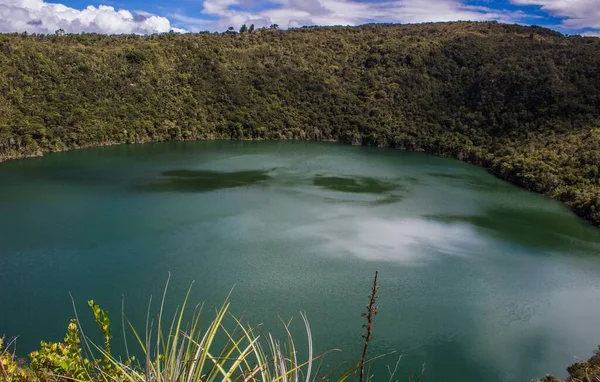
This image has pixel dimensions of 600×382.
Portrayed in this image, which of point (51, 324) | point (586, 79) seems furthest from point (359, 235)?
point (586, 79)

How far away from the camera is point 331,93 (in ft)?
203

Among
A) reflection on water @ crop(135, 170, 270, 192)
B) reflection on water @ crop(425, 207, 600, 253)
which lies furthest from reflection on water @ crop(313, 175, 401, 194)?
reflection on water @ crop(425, 207, 600, 253)

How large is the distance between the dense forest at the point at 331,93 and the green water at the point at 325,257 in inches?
234

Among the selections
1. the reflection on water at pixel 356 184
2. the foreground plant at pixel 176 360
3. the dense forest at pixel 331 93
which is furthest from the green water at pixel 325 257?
the foreground plant at pixel 176 360

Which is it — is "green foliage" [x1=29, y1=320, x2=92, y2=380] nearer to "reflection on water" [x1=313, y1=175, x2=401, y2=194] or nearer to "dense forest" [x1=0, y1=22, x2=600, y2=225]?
"reflection on water" [x1=313, y1=175, x2=401, y2=194]

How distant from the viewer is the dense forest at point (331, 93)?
140 ft

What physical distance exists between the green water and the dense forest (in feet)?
19.5

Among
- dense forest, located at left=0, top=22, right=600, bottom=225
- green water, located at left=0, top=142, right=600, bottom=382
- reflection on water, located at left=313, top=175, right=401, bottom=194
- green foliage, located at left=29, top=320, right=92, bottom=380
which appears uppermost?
dense forest, located at left=0, top=22, right=600, bottom=225

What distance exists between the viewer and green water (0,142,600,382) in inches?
617

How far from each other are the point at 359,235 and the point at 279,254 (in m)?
5.27

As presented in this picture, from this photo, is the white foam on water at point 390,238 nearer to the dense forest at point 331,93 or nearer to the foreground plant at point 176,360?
the dense forest at point 331,93

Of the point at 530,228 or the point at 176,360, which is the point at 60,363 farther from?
the point at 530,228

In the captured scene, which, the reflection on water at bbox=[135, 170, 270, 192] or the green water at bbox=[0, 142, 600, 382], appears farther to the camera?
the reflection on water at bbox=[135, 170, 270, 192]

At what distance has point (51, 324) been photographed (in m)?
15.1
